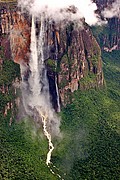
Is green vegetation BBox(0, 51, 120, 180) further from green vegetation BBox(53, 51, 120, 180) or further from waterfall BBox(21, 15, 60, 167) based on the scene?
waterfall BBox(21, 15, 60, 167)

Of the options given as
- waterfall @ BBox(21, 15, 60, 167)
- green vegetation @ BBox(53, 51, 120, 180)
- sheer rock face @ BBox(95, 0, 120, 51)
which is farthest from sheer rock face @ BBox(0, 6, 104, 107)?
sheer rock face @ BBox(95, 0, 120, 51)

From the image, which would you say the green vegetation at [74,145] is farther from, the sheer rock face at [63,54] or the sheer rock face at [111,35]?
the sheer rock face at [111,35]

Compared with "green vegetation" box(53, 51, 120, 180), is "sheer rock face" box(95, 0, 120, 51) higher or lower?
higher

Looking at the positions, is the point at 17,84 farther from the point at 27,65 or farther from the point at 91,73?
the point at 91,73

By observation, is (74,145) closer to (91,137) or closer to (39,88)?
(91,137)

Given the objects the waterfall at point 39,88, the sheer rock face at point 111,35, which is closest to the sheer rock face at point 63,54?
the waterfall at point 39,88

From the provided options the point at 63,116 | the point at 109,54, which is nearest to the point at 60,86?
the point at 63,116
